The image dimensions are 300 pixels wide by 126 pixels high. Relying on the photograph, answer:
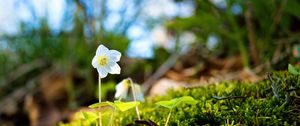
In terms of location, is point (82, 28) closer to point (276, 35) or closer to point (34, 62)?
point (34, 62)

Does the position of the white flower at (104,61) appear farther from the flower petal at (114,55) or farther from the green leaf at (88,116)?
the green leaf at (88,116)

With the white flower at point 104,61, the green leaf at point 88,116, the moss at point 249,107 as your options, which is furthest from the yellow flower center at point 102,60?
the moss at point 249,107

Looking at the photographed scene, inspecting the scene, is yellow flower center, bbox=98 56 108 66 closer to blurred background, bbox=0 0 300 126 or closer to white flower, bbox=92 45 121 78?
white flower, bbox=92 45 121 78

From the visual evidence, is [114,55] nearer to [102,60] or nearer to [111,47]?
[102,60]

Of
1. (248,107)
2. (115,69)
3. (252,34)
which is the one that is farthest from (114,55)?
(252,34)

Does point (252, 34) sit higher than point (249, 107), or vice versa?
point (252, 34)

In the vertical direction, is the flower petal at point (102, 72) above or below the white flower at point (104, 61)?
below
